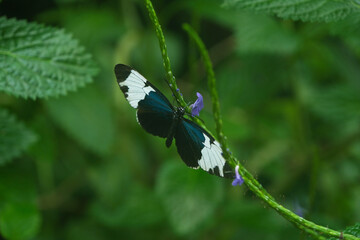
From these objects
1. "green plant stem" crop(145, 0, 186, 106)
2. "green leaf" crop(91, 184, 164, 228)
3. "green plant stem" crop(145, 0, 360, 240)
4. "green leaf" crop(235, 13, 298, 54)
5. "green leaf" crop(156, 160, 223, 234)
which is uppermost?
"green plant stem" crop(145, 0, 186, 106)

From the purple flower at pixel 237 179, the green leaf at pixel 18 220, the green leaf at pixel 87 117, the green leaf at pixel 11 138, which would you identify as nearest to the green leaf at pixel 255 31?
the green leaf at pixel 87 117

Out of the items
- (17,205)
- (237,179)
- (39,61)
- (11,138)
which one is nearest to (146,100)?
(237,179)

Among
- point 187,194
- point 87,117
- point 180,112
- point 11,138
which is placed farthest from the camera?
point 87,117

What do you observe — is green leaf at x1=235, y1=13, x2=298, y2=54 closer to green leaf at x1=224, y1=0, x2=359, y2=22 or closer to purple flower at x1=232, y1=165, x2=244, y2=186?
green leaf at x1=224, y1=0, x2=359, y2=22

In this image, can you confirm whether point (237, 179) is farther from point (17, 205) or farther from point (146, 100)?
point (17, 205)

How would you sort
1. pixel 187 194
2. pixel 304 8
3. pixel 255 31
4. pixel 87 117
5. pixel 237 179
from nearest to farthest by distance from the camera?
pixel 237 179, pixel 304 8, pixel 187 194, pixel 87 117, pixel 255 31

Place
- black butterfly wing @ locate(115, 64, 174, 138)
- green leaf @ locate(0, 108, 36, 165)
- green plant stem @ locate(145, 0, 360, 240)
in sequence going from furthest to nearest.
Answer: green leaf @ locate(0, 108, 36, 165) < black butterfly wing @ locate(115, 64, 174, 138) < green plant stem @ locate(145, 0, 360, 240)

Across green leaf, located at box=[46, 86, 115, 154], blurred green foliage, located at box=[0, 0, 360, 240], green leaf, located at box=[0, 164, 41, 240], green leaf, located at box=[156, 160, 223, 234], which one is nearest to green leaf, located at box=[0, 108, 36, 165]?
blurred green foliage, located at box=[0, 0, 360, 240]
